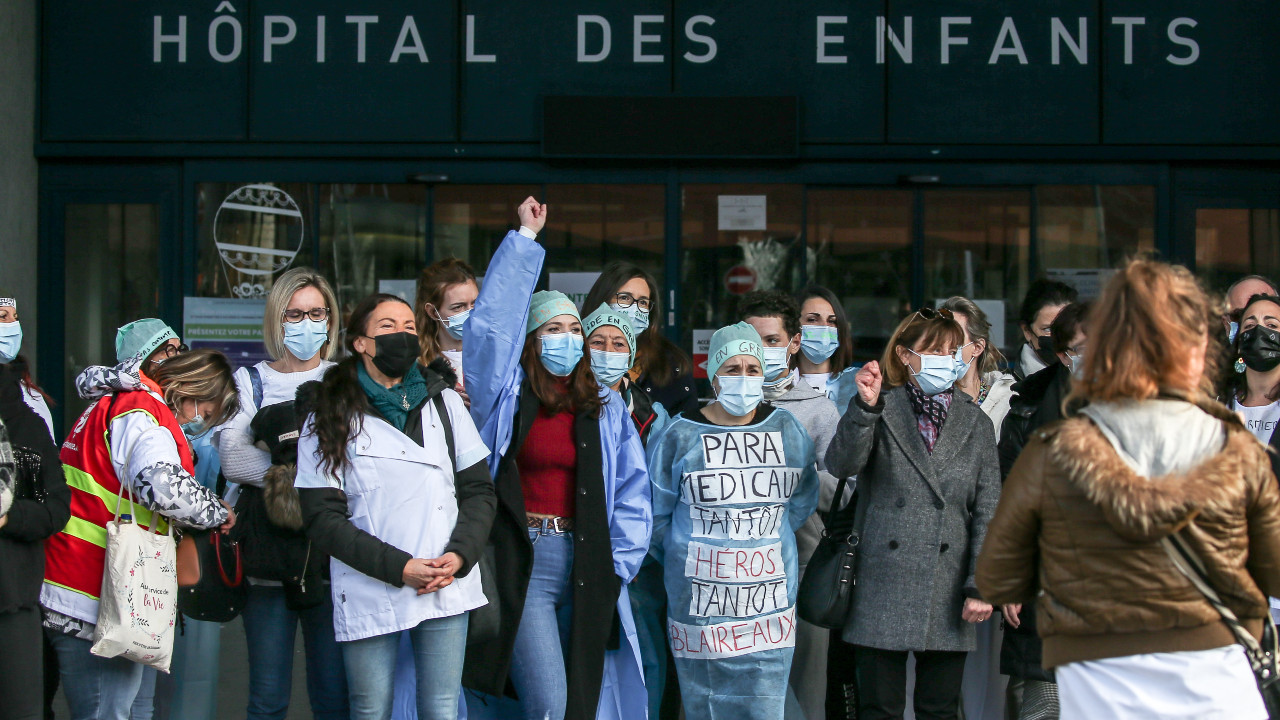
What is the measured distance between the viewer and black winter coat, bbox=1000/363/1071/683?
189 inches

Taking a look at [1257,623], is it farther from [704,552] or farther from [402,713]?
[402,713]

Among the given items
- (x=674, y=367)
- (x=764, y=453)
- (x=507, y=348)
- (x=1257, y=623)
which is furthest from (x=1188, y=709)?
(x=674, y=367)

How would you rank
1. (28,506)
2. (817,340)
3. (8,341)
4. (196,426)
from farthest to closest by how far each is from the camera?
(817,340), (196,426), (8,341), (28,506)

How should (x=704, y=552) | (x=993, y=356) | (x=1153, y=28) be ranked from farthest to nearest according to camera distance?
1. (x=1153, y=28)
2. (x=993, y=356)
3. (x=704, y=552)

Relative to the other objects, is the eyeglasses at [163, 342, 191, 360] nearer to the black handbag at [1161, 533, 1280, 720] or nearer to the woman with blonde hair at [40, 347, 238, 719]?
the woman with blonde hair at [40, 347, 238, 719]

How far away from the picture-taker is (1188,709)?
9.34ft

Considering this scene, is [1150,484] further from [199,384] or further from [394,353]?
[199,384]

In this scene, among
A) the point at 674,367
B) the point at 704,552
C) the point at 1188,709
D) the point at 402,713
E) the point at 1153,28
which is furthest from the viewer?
the point at 1153,28

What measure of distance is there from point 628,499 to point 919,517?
1.09 metres

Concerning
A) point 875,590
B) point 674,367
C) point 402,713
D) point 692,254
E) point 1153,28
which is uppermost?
point 1153,28

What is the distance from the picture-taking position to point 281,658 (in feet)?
15.4

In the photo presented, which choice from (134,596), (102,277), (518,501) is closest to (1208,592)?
(518,501)

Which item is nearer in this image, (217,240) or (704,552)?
(704,552)

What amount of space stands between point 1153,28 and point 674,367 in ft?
17.9
